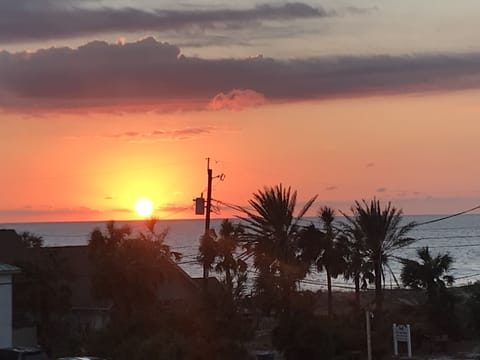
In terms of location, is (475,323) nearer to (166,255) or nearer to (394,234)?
(394,234)

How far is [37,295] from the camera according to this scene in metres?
41.2

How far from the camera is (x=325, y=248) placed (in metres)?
42.0

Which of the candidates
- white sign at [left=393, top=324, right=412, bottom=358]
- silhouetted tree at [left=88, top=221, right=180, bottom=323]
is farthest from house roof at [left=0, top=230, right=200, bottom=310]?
white sign at [left=393, top=324, right=412, bottom=358]

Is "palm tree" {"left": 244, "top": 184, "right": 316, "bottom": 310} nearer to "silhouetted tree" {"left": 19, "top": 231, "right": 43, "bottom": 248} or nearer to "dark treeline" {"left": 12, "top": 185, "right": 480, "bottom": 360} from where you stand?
"dark treeline" {"left": 12, "top": 185, "right": 480, "bottom": 360}

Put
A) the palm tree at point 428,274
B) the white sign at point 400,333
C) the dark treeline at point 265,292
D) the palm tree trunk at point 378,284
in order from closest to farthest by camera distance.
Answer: the dark treeline at point 265,292, the white sign at point 400,333, the palm tree trunk at point 378,284, the palm tree at point 428,274

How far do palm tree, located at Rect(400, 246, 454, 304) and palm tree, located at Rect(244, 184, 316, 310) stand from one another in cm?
946

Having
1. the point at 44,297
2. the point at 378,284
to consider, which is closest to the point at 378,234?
the point at 378,284

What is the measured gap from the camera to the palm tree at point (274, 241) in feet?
120

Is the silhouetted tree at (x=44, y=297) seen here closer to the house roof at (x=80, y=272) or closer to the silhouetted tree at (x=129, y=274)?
the house roof at (x=80, y=272)

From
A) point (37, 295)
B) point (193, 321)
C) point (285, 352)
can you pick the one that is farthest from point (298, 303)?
point (37, 295)

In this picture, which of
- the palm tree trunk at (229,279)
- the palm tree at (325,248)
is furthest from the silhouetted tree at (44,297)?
the palm tree at (325,248)

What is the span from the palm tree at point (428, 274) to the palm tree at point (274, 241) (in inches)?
372

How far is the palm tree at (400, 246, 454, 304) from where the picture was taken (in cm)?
4556

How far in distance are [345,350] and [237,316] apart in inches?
184
